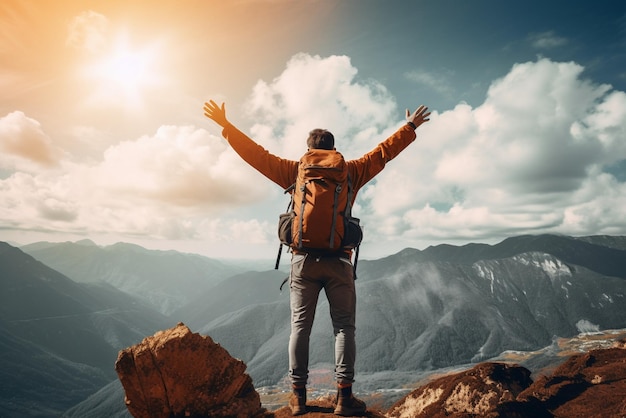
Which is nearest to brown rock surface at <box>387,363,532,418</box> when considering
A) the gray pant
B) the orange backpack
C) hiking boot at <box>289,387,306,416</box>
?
hiking boot at <box>289,387,306,416</box>

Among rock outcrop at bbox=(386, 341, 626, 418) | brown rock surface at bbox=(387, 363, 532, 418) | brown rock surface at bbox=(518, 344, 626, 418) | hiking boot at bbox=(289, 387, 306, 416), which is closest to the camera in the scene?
hiking boot at bbox=(289, 387, 306, 416)

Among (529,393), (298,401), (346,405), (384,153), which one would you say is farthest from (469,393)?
(384,153)

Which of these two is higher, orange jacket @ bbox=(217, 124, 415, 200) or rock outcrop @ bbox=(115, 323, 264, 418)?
orange jacket @ bbox=(217, 124, 415, 200)

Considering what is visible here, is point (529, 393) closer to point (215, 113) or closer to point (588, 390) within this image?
point (588, 390)

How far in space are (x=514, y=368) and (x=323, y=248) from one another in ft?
51.9

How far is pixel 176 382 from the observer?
6.36 m

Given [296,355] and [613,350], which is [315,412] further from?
[613,350]

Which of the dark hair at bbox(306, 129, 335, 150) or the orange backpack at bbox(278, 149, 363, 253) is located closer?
the orange backpack at bbox(278, 149, 363, 253)

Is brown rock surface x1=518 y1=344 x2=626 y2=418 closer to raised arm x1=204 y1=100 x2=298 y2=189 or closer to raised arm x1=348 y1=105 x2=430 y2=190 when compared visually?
raised arm x1=348 y1=105 x2=430 y2=190

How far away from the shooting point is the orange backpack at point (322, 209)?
18.4 ft

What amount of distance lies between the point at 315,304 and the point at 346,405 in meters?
1.77

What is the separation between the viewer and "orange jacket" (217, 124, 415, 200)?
6.41 m

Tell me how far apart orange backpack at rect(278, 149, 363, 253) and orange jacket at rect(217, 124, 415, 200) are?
18.4 inches

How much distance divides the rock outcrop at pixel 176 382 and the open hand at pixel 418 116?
6.25 m
